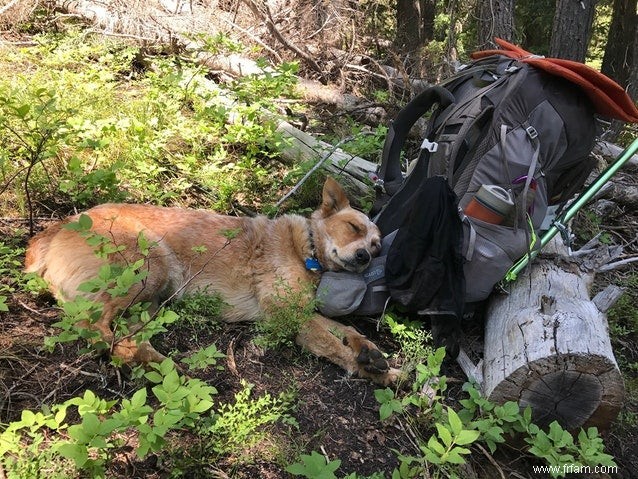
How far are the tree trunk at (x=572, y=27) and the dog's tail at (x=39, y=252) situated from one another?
6.55 metres

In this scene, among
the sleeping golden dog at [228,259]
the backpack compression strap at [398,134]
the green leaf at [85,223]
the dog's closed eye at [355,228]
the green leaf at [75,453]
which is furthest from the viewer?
the backpack compression strap at [398,134]

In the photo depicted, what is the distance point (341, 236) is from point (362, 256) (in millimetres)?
316

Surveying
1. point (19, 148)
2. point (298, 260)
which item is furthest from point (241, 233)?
point (19, 148)

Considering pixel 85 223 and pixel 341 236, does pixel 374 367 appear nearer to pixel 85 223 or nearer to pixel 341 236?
pixel 341 236

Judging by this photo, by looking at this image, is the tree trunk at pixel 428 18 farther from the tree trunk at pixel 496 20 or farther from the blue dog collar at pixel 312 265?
the blue dog collar at pixel 312 265

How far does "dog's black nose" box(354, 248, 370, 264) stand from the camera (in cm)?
435

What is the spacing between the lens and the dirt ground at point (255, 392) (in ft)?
9.00

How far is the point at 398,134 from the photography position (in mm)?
4965

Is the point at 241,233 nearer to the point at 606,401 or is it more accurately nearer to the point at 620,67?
the point at 606,401

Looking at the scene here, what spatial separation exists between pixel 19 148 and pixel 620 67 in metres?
13.3

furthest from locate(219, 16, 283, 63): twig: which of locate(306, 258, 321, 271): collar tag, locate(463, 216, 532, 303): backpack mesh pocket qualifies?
locate(463, 216, 532, 303): backpack mesh pocket

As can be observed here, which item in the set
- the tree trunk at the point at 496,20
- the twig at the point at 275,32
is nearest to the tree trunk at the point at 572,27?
the tree trunk at the point at 496,20

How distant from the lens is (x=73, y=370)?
310 centimetres

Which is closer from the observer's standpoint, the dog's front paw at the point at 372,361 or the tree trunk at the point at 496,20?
the dog's front paw at the point at 372,361
